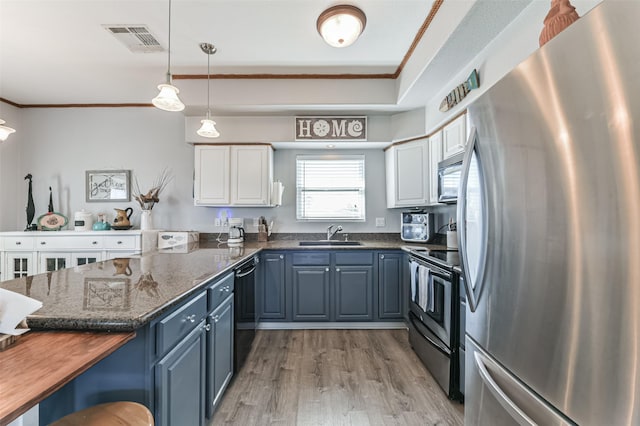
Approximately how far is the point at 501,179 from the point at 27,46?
3983mm

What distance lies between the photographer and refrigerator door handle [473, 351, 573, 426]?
0.80 m

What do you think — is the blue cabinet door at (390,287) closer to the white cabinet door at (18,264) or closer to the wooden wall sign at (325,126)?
the wooden wall sign at (325,126)

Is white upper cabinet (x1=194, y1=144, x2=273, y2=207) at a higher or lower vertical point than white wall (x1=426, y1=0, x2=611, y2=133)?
lower

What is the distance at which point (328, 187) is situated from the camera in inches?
146

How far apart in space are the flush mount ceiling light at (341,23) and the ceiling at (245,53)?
0.10 m

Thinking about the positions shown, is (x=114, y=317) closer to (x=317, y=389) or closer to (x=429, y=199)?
(x=317, y=389)

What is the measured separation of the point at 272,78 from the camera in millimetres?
2996

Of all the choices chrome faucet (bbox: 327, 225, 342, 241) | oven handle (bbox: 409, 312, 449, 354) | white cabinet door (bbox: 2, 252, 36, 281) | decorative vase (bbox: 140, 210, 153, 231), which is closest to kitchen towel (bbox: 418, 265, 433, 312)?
oven handle (bbox: 409, 312, 449, 354)

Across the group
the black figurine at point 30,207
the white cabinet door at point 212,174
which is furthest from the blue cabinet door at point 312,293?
the black figurine at point 30,207

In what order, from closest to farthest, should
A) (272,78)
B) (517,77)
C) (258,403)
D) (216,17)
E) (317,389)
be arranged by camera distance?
1. (517,77)
2. (258,403)
3. (317,389)
4. (216,17)
5. (272,78)

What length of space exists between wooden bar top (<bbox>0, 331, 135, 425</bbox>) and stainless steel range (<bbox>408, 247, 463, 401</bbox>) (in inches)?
72.0

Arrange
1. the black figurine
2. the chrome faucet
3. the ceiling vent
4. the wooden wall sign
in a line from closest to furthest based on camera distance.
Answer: the ceiling vent → the wooden wall sign → the chrome faucet → the black figurine

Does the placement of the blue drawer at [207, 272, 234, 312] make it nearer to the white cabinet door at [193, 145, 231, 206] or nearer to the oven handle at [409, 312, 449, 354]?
the oven handle at [409, 312, 449, 354]

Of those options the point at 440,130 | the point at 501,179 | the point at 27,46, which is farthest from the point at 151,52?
the point at 501,179
